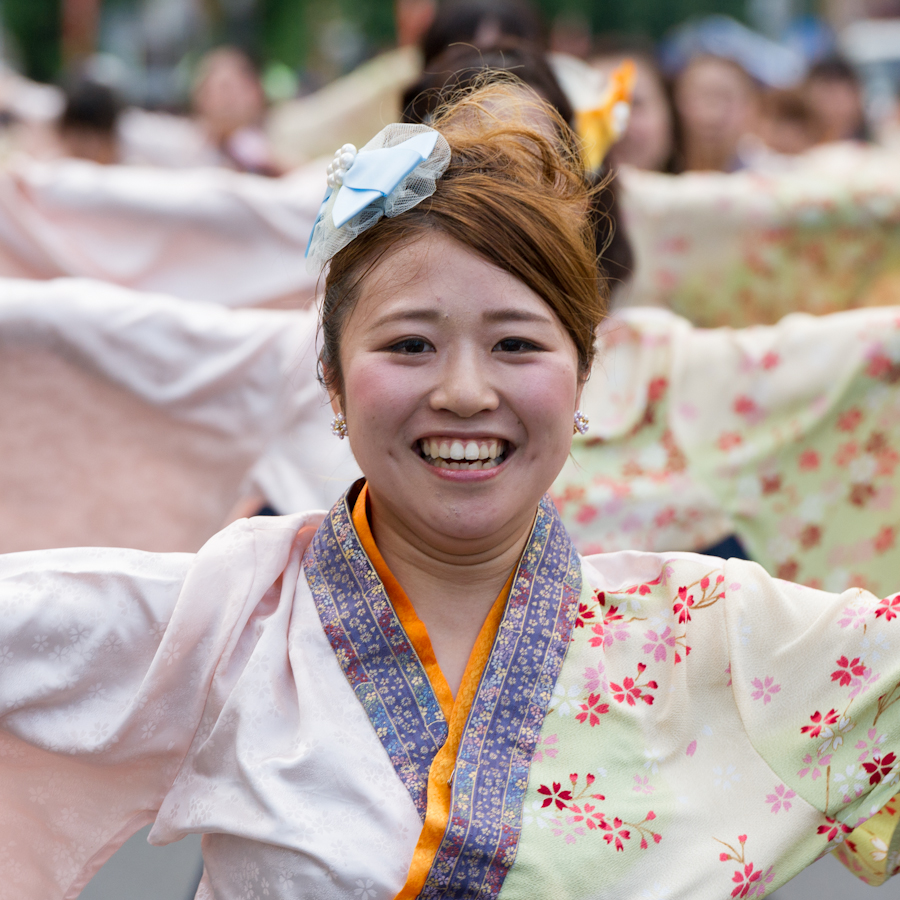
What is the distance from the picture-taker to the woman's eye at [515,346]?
3.69 ft

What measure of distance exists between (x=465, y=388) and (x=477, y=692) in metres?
0.30

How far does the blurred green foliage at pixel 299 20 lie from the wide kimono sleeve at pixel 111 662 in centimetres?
1355

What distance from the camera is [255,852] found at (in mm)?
1121

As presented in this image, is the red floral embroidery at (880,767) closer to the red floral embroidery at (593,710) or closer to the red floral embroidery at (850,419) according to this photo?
the red floral embroidery at (593,710)

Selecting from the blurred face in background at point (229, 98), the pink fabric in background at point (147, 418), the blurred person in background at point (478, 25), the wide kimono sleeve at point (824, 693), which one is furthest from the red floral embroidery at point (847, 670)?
the blurred face in background at point (229, 98)

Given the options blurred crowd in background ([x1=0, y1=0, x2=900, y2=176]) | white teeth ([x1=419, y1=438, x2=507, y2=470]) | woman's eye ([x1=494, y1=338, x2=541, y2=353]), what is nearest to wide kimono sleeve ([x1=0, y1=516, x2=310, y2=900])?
white teeth ([x1=419, y1=438, x2=507, y2=470])

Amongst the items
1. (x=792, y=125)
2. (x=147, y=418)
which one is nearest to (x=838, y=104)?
(x=792, y=125)

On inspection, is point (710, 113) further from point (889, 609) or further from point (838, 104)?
point (889, 609)

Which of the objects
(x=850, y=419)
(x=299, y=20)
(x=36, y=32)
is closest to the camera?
(x=850, y=419)

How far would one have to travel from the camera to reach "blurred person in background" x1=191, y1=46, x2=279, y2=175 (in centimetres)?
522

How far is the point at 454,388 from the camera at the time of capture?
1.09 metres

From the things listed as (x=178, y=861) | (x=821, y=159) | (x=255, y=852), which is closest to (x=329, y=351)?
(x=255, y=852)

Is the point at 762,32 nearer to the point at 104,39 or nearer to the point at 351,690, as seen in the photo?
the point at 104,39

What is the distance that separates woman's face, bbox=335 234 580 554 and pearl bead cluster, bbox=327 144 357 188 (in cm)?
11
